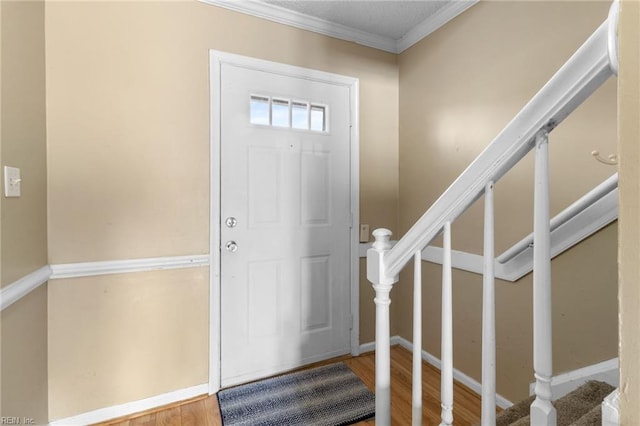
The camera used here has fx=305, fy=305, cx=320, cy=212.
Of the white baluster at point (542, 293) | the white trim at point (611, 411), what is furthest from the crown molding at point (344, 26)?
the white trim at point (611, 411)

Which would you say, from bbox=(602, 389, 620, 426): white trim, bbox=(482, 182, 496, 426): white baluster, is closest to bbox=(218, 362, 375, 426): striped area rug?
bbox=(482, 182, 496, 426): white baluster

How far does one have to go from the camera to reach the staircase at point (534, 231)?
0.50 meters

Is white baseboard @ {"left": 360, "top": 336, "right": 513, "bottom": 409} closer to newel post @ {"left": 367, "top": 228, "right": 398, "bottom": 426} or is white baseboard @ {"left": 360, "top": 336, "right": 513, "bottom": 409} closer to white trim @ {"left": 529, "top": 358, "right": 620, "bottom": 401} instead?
white trim @ {"left": 529, "top": 358, "right": 620, "bottom": 401}

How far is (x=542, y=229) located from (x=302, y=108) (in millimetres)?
1810

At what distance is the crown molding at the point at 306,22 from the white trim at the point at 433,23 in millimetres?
101

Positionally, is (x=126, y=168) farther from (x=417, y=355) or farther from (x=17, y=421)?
(x=417, y=355)

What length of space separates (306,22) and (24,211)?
191 cm

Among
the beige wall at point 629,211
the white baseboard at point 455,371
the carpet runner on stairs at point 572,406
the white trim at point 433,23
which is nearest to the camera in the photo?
the beige wall at point 629,211

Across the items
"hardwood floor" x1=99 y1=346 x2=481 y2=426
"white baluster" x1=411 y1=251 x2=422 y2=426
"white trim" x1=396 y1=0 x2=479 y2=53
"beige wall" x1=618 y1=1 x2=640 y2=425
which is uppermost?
"white trim" x1=396 y1=0 x2=479 y2=53

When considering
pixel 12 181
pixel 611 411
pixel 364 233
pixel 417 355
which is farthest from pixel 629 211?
pixel 364 233

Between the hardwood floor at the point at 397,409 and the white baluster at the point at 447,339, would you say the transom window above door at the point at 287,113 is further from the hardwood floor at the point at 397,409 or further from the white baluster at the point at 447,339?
the hardwood floor at the point at 397,409

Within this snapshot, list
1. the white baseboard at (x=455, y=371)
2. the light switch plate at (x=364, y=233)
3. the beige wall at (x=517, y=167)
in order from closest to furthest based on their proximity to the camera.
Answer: the beige wall at (x=517, y=167), the white baseboard at (x=455, y=371), the light switch plate at (x=364, y=233)

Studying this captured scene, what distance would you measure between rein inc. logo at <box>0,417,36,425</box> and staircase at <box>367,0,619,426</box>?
1364 millimetres

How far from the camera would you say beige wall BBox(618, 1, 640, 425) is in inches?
12.5
